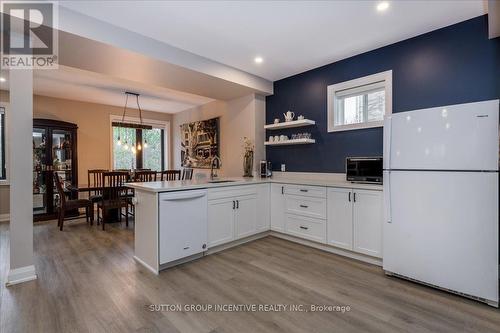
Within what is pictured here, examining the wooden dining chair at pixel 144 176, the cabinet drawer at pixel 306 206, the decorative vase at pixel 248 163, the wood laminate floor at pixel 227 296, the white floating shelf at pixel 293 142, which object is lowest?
the wood laminate floor at pixel 227 296

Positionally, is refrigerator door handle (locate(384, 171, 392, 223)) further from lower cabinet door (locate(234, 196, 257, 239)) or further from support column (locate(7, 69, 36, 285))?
support column (locate(7, 69, 36, 285))

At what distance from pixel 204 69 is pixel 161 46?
2.08ft

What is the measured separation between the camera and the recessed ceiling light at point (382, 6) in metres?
2.26

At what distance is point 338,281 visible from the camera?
7.97 feet

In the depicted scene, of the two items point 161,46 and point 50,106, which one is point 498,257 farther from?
point 50,106

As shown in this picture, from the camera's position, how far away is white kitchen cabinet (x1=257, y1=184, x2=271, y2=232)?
3.70 metres

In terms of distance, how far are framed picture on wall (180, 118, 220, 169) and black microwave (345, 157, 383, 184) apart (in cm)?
298

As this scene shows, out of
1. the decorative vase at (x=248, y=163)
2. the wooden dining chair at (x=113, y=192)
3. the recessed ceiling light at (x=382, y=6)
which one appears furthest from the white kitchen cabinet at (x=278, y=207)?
the wooden dining chair at (x=113, y=192)

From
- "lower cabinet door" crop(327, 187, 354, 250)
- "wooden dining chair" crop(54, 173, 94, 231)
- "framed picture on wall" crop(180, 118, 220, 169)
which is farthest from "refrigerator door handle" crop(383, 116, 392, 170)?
"wooden dining chair" crop(54, 173, 94, 231)

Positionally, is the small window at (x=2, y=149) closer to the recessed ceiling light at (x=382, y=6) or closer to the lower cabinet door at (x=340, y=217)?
the lower cabinet door at (x=340, y=217)

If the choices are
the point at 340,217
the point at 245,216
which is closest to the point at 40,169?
the point at 245,216

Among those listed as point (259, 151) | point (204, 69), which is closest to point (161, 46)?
point (204, 69)

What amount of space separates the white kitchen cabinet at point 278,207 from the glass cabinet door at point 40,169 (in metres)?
4.63

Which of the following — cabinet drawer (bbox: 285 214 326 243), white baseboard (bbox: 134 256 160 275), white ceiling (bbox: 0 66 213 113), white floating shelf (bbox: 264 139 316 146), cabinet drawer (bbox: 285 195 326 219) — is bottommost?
white baseboard (bbox: 134 256 160 275)
